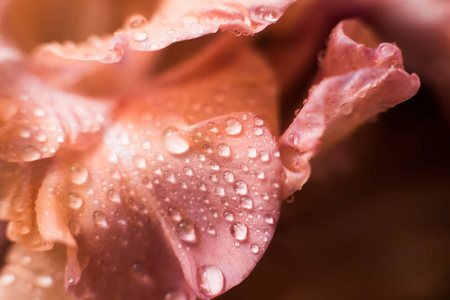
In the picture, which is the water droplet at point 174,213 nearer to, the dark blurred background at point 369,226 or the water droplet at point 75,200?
the water droplet at point 75,200

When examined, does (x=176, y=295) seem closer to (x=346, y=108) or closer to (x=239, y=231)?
(x=239, y=231)

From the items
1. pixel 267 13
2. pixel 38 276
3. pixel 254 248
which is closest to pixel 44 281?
pixel 38 276

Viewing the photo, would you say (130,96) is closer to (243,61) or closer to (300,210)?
(243,61)

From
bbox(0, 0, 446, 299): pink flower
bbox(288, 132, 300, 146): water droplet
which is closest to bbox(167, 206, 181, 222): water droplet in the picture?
bbox(0, 0, 446, 299): pink flower

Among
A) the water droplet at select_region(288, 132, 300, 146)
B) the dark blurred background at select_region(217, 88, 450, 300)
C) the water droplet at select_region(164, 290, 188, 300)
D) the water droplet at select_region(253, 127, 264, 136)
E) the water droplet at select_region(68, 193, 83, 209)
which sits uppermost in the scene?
the water droplet at select_region(288, 132, 300, 146)

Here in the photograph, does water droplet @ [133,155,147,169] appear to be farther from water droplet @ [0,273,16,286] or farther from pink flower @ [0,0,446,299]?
water droplet @ [0,273,16,286]

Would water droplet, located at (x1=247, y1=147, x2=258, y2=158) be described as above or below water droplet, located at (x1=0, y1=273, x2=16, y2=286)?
above

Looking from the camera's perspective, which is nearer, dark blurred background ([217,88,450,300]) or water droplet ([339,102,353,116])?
water droplet ([339,102,353,116])
